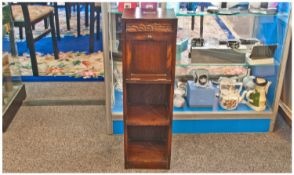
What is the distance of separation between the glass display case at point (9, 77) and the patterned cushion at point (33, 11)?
0.30 m

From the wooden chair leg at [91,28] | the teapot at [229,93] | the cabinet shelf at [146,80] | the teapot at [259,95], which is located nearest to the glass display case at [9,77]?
the wooden chair leg at [91,28]

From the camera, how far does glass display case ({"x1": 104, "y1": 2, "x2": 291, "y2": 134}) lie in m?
2.02

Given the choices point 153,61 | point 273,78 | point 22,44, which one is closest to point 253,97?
point 273,78

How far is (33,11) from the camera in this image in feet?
9.58

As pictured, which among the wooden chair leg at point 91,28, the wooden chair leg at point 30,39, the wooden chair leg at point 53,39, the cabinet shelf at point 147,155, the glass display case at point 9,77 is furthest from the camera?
the wooden chair leg at point 53,39

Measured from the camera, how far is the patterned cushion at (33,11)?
9.05ft

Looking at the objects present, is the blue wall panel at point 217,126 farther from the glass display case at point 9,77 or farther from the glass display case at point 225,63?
the glass display case at point 9,77

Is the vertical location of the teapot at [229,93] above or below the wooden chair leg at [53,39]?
below

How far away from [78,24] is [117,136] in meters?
1.36

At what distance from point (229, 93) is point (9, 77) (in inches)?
62.7

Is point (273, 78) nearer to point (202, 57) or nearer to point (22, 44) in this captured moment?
point (202, 57)

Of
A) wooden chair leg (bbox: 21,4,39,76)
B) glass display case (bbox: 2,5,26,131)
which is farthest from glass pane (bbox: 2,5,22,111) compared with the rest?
wooden chair leg (bbox: 21,4,39,76)

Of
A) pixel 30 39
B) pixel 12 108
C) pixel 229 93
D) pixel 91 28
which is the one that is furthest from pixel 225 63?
pixel 30 39

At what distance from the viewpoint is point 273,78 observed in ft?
7.04
